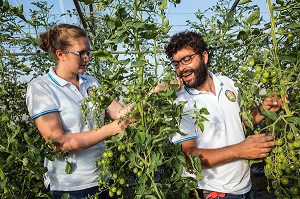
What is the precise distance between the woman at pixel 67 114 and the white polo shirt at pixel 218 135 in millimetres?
327

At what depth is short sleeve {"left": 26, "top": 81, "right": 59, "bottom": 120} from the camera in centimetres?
149

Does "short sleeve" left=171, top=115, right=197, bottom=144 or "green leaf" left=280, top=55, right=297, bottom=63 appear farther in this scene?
"short sleeve" left=171, top=115, right=197, bottom=144

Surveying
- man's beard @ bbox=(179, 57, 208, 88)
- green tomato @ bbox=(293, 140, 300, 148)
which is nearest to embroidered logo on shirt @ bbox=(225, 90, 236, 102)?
man's beard @ bbox=(179, 57, 208, 88)

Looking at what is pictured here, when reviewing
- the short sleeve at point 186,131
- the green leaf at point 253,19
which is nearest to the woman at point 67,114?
the short sleeve at point 186,131

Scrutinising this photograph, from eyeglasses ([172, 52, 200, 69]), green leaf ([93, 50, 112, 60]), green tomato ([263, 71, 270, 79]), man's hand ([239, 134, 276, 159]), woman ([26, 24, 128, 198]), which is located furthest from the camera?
eyeglasses ([172, 52, 200, 69])

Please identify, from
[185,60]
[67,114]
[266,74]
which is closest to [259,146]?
[266,74]

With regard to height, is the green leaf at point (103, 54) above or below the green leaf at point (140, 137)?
above

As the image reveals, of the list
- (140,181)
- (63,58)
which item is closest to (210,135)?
(140,181)

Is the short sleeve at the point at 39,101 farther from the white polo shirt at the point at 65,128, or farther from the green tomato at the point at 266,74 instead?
the green tomato at the point at 266,74

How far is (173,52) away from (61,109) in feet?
2.09

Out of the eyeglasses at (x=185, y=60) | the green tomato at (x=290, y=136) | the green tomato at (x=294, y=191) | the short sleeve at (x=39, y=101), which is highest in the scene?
the eyeglasses at (x=185, y=60)

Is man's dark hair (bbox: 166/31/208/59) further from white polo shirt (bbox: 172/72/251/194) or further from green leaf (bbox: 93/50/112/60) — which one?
green leaf (bbox: 93/50/112/60)

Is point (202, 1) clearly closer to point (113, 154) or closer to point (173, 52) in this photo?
point (173, 52)

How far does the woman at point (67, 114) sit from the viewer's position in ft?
4.72
